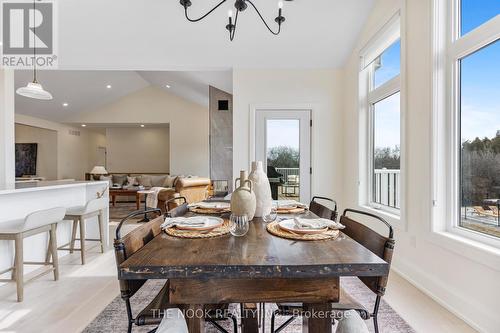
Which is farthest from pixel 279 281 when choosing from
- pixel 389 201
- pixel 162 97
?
pixel 162 97

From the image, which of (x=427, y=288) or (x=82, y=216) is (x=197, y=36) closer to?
(x=82, y=216)

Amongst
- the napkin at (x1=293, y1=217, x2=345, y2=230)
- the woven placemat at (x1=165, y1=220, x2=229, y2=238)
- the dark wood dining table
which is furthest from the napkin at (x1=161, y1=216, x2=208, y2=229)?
the napkin at (x1=293, y1=217, x2=345, y2=230)

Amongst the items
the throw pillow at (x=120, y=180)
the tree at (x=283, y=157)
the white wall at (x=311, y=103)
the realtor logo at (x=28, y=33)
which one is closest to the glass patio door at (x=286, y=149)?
the tree at (x=283, y=157)

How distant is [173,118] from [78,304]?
25.5 ft

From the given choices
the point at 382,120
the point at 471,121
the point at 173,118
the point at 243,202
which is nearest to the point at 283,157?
the point at 382,120

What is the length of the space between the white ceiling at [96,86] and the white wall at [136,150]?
5.74ft

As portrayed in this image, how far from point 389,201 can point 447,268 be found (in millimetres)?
1231

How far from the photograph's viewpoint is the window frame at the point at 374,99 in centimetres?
269

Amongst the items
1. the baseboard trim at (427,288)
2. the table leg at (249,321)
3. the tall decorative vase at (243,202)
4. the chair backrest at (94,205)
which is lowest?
the baseboard trim at (427,288)

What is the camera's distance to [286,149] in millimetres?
4227

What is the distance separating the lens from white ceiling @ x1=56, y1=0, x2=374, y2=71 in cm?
327

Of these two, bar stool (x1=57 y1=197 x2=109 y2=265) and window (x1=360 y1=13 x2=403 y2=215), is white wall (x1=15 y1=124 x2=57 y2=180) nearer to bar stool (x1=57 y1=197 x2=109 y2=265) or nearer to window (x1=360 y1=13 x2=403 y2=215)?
bar stool (x1=57 y1=197 x2=109 y2=265)

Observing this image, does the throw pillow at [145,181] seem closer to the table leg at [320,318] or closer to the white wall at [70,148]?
the white wall at [70,148]

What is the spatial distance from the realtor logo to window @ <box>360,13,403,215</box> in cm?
405
